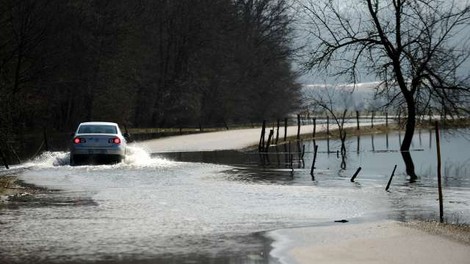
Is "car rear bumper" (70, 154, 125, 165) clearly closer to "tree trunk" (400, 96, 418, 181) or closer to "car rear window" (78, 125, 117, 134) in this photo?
"car rear window" (78, 125, 117, 134)

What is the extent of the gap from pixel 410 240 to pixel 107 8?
51063mm

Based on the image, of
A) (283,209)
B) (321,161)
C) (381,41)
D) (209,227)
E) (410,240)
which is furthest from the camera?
(381,41)

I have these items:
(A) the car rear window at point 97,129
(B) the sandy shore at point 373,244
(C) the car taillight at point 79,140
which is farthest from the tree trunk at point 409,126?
(B) the sandy shore at point 373,244

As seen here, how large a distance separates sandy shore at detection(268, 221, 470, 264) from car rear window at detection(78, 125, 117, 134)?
50.6ft

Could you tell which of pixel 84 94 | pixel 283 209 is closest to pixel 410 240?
pixel 283 209

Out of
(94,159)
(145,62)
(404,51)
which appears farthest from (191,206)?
(145,62)

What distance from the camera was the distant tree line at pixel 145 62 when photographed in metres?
51.9

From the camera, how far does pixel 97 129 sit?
88.1 feet

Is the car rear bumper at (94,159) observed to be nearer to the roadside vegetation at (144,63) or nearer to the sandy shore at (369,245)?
the roadside vegetation at (144,63)

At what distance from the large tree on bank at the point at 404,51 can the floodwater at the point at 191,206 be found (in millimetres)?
6419

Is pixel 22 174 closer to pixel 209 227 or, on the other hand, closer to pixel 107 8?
pixel 209 227

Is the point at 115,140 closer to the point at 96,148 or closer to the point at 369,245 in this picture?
the point at 96,148

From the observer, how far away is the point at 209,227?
12602 millimetres

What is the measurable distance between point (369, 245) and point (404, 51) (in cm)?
2594
